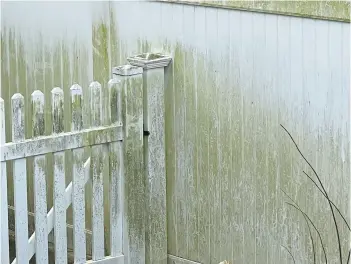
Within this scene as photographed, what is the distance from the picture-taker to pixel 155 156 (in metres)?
6.96

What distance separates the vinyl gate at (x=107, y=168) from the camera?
648cm

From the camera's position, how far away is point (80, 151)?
6.64 m

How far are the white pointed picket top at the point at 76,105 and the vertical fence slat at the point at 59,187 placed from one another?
0.27 feet

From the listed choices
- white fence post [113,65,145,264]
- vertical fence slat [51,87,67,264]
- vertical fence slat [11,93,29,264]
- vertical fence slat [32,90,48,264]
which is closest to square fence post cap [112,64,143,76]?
white fence post [113,65,145,264]

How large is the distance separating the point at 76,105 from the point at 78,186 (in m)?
0.52

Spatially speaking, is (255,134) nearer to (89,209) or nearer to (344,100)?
(344,100)

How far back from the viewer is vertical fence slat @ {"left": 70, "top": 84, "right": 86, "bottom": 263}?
6582 mm

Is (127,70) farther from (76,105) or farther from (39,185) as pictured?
(39,185)

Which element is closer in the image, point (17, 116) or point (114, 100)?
point (17, 116)

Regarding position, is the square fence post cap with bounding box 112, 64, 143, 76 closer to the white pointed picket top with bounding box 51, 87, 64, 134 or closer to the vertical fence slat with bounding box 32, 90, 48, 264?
the white pointed picket top with bounding box 51, 87, 64, 134

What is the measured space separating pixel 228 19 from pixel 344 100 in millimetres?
992

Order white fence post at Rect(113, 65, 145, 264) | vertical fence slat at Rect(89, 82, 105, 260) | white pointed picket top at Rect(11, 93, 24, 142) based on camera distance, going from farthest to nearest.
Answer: white fence post at Rect(113, 65, 145, 264)
vertical fence slat at Rect(89, 82, 105, 260)
white pointed picket top at Rect(11, 93, 24, 142)

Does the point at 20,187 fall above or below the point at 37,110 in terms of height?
below

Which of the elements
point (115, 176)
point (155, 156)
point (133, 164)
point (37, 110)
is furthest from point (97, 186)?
point (37, 110)
